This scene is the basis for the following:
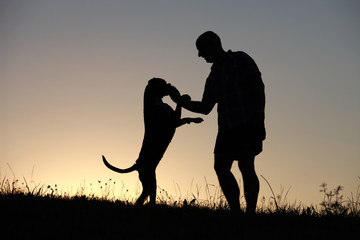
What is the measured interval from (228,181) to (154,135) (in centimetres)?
194

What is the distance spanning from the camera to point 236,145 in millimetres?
5633

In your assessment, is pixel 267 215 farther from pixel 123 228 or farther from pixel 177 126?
pixel 177 126

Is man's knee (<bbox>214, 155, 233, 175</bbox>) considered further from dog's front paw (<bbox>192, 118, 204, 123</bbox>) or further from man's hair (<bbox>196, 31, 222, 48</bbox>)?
man's hair (<bbox>196, 31, 222, 48</bbox>)

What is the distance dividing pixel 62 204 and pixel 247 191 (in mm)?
2388

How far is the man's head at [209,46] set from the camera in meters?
5.81

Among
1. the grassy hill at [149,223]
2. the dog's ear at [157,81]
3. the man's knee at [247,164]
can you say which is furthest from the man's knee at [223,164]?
the dog's ear at [157,81]

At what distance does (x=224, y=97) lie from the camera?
5.68 metres

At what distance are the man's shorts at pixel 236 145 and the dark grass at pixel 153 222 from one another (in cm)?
78

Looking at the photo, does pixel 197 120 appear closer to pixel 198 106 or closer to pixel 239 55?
pixel 198 106

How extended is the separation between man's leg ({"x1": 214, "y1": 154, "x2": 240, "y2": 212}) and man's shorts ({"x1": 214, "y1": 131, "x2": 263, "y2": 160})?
0.10 m

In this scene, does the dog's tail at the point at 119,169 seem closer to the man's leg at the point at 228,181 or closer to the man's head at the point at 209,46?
the man's leg at the point at 228,181

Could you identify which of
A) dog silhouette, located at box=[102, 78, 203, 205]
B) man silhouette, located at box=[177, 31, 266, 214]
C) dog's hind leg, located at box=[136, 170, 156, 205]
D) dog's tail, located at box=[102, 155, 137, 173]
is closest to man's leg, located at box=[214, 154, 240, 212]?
man silhouette, located at box=[177, 31, 266, 214]

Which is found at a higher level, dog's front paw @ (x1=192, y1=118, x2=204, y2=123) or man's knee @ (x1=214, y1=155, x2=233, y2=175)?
dog's front paw @ (x1=192, y1=118, x2=204, y2=123)

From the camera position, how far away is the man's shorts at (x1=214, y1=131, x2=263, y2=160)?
5.56 m
